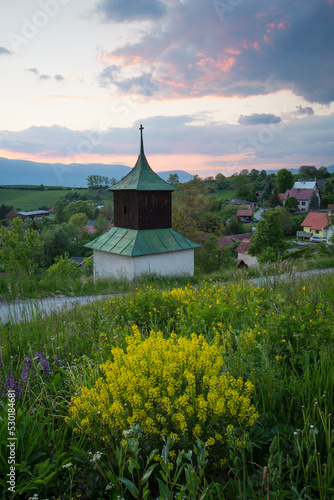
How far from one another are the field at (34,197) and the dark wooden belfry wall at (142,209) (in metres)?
111

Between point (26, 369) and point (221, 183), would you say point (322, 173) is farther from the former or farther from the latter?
point (26, 369)

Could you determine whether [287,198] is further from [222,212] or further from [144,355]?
[144,355]

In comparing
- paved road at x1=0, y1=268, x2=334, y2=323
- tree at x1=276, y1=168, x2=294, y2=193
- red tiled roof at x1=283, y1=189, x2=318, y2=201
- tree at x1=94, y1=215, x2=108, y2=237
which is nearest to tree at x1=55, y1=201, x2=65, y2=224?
tree at x1=94, y1=215, x2=108, y2=237

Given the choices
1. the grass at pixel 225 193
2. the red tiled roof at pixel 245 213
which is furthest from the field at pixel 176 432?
the grass at pixel 225 193

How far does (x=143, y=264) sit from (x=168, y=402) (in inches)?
A: 618

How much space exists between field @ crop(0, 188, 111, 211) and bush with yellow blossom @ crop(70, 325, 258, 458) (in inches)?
5020

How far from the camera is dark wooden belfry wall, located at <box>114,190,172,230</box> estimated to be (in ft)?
62.1

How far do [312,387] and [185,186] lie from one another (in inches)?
1394

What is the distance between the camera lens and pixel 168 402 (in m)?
2.33

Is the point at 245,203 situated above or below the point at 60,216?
above

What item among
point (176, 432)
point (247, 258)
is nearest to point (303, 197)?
point (247, 258)

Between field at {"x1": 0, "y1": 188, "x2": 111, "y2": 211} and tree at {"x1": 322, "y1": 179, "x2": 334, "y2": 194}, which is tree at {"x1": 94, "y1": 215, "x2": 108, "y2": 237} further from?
tree at {"x1": 322, "y1": 179, "x2": 334, "y2": 194}

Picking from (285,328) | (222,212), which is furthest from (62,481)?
(222,212)

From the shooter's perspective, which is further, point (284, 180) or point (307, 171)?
point (307, 171)
